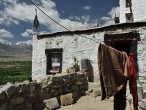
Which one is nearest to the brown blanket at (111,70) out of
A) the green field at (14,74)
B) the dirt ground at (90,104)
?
the dirt ground at (90,104)

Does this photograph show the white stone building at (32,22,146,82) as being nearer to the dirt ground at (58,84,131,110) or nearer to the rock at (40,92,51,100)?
the dirt ground at (58,84,131,110)

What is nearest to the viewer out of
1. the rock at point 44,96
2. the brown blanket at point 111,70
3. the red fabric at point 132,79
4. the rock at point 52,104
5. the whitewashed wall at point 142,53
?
the brown blanket at point 111,70

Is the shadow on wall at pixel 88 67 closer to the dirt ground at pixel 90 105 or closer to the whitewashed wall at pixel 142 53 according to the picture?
the whitewashed wall at pixel 142 53

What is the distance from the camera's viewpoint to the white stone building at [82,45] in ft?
44.4

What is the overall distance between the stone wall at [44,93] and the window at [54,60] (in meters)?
4.79

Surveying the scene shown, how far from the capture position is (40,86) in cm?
972

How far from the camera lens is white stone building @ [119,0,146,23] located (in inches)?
965

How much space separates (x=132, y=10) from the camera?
26.0 meters

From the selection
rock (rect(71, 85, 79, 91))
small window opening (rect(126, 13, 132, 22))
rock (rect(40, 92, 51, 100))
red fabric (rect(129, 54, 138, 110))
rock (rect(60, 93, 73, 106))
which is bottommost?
rock (rect(60, 93, 73, 106))

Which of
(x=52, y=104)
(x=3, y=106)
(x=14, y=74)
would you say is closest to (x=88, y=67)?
(x=52, y=104)

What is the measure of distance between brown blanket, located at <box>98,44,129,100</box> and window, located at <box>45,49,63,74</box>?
11.4m

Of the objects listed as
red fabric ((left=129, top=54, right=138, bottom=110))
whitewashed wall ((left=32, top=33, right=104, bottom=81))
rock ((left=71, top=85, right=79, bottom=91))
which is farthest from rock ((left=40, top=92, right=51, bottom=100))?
whitewashed wall ((left=32, top=33, right=104, bottom=81))

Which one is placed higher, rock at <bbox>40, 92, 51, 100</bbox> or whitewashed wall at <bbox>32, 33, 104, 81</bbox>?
whitewashed wall at <bbox>32, 33, 104, 81</bbox>

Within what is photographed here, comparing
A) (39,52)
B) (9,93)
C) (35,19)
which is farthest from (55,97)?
(35,19)
